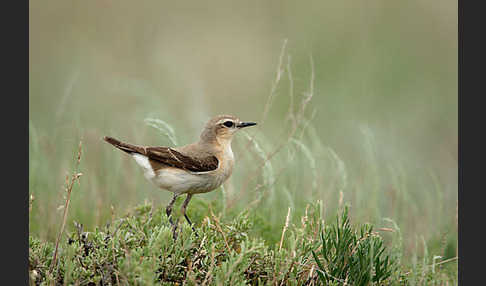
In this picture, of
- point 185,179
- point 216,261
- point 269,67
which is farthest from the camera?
point 269,67

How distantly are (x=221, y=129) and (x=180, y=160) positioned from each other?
2.37ft

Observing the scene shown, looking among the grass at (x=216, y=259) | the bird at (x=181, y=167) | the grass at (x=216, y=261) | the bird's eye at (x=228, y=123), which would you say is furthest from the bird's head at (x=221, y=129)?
the grass at (x=216, y=261)

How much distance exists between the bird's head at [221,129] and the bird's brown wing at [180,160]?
473 mm

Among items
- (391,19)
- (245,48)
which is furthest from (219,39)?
(391,19)

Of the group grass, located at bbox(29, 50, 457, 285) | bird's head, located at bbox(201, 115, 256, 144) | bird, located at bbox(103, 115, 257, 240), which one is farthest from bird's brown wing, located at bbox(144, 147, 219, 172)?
grass, located at bbox(29, 50, 457, 285)

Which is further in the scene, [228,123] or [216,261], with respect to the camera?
[228,123]

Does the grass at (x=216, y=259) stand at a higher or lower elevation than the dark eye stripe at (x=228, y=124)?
lower

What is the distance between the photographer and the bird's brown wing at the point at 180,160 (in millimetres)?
5008

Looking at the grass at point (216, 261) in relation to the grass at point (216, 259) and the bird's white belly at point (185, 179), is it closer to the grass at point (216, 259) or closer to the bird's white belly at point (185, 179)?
the grass at point (216, 259)

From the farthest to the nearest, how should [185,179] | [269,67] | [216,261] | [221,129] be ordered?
[269,67], [221,129], [185,179], [216,261]

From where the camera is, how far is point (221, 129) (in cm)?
556

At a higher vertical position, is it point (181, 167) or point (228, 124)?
point (228, 124)

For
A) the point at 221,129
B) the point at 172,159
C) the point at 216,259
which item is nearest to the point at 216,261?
the point at 216,259

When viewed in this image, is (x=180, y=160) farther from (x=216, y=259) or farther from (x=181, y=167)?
Result: (x=216, y=259)
